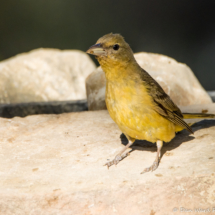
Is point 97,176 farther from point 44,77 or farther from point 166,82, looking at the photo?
point 44,77

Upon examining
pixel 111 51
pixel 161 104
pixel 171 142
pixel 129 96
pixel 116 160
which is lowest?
pixel 171 142

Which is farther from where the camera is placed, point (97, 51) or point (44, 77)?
point (44, 77)

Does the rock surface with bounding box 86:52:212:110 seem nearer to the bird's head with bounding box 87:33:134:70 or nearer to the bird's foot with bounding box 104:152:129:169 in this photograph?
the bird's foot with bounding box 104:152:129:169

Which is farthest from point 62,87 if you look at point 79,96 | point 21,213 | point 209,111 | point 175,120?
point 21,213

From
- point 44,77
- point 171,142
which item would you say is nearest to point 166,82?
point 171,142

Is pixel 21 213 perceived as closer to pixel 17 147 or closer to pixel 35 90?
pixel 17 147

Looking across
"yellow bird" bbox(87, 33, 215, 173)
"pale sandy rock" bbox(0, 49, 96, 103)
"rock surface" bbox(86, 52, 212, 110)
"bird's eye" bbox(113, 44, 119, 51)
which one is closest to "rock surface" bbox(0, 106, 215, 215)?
"yellow bird" bbox(87, 33, 215, 173)

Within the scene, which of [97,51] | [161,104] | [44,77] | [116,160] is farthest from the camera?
[44,77]

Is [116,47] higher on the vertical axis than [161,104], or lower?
higher
